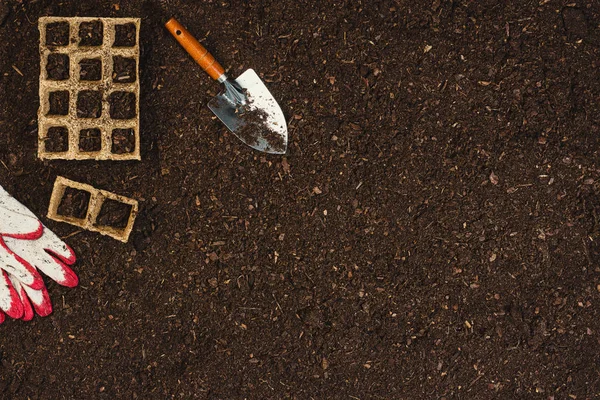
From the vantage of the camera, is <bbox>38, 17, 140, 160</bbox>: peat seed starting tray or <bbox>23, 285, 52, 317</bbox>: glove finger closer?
<bbox>38, 17, 140, 160</bbox>: peat seed starting tray

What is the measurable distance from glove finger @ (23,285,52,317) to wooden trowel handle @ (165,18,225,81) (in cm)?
90

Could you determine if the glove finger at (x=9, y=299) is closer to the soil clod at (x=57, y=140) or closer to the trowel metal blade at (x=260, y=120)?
the soil clod at (x=57, y=140)

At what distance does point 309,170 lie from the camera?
5.31ft

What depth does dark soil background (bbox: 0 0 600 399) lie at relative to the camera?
1.61 metres

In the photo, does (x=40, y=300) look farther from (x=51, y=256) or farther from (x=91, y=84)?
(x=91, y=84)

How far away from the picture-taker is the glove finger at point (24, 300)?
5.33 ft

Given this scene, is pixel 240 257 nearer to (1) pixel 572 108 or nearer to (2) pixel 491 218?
(2) pixel 491 218

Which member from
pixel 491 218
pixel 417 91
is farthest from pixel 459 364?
pixel 417 91

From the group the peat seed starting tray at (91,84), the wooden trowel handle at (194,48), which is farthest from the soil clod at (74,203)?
the wooden trowel handle at (194,48)

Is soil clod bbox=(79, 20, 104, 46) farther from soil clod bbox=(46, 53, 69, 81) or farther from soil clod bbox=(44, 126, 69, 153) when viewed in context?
soil clod bbox=(44, 126, 69, 153)

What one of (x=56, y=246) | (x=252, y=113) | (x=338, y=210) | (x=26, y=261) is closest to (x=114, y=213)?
(x=56, y=246)

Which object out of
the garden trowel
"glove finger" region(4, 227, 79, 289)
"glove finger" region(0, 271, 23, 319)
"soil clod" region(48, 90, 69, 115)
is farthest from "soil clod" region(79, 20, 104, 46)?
"glove finger" region(0, 271, 23, 319)

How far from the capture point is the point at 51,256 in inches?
64.0

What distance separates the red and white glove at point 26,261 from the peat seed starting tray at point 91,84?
0.22m
